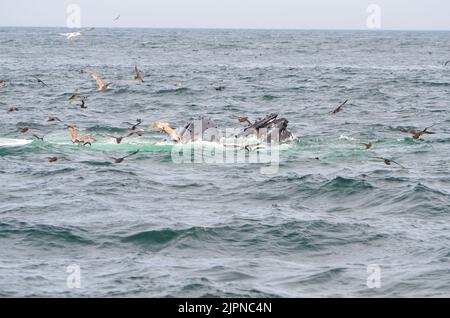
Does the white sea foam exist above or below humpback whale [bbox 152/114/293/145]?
below

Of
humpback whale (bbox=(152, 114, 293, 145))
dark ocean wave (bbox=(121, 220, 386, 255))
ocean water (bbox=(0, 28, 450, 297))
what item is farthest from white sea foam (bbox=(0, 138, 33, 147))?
dark ocean wave (bbox=(121, 220, 386, 255))

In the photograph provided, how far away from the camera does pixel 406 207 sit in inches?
848

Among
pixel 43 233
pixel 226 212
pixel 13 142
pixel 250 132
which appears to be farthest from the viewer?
pixel 250 132

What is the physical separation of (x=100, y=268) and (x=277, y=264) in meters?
3.54

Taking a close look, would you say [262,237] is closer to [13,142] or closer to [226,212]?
[226,212]

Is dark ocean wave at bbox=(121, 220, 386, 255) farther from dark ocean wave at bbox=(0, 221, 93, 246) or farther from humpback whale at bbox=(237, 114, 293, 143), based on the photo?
humpback whale at bbox=(237, 114, 293, 143)

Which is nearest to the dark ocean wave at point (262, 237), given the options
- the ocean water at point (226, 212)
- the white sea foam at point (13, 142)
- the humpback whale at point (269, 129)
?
the ocean water at point (226, 212)

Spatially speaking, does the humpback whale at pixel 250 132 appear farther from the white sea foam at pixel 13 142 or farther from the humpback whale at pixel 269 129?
the white sea foam at pixel 13 142

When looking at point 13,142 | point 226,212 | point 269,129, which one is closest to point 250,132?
point 269,129

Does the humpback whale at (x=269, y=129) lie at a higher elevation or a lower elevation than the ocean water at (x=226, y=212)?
higher
